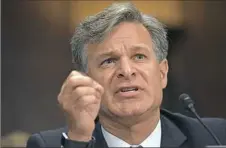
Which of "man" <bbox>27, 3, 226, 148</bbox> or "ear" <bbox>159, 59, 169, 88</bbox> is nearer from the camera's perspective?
"man" <bbox>27, 3, 226, 148</bbox>

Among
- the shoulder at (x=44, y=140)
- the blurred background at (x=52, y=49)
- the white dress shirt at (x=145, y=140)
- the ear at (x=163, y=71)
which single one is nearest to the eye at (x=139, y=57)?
the ear at (x=163, y=71)

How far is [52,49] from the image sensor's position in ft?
15.8

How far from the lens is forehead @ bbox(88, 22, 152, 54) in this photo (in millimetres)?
2287

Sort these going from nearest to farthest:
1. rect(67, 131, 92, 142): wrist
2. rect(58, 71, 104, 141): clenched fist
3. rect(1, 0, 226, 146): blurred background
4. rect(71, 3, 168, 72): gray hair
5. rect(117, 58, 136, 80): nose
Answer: rect(58, 71, 104, 141): clenched fist
rect(67, 131, 92, 142): wrist
rect(117, 58, 136, 80): nose
rect(71, 3, 168, 72): gray hair
rect(1, 0, 226, 146): blurred background

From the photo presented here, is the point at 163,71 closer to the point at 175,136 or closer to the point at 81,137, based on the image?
the point at 175,136

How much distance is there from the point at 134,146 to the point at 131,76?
0.28 metres

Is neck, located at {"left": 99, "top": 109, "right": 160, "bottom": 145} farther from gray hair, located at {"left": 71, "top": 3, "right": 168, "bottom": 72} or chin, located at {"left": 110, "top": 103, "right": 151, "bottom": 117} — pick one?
gray hair, located at {"left": 71, "top": 3, "right": 168, "bottom": 72}

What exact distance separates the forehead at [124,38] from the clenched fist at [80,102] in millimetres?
314

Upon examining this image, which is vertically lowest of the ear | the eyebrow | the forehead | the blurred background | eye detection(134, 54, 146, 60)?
the blurred background

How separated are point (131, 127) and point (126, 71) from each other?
10.0 inches

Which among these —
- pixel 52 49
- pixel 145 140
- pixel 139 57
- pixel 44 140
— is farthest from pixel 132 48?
pixel 52 49

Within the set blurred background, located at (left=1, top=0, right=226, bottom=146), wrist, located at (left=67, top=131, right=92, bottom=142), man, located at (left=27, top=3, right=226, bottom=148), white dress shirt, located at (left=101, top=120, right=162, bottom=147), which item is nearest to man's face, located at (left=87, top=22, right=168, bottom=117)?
man, located at (left=27, top=3, right=226, bottom=148)

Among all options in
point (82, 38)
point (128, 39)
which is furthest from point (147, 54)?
point (82, 38)

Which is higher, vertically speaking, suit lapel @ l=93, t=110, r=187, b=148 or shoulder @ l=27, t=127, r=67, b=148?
suit lapel @ l=93, t=110, r=187, b=148
